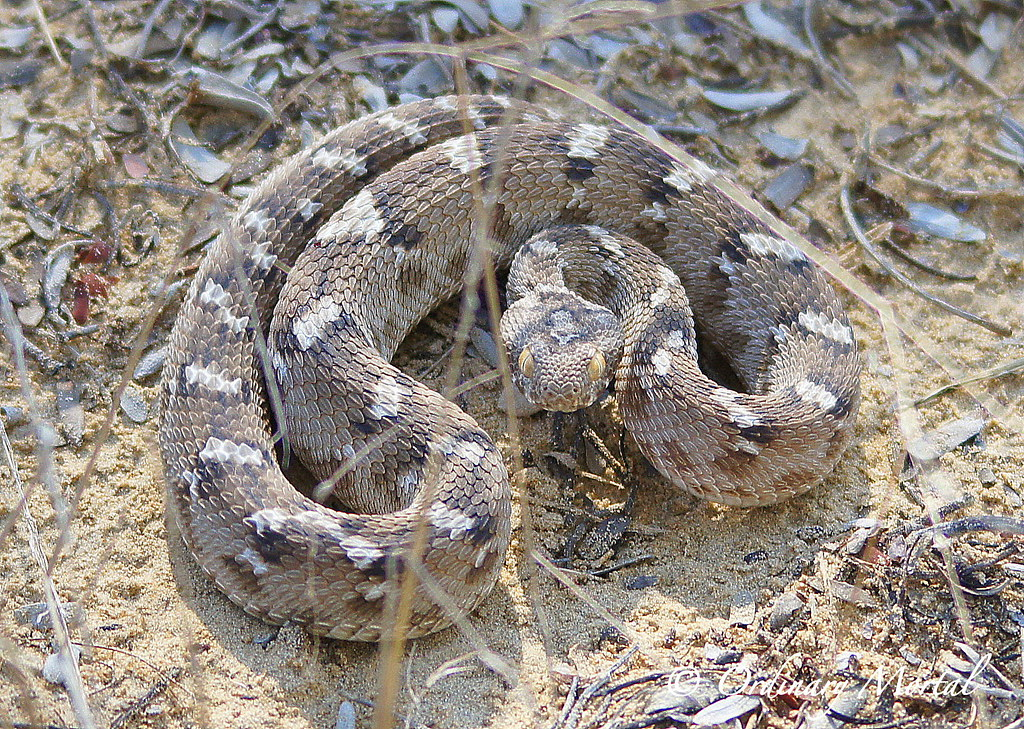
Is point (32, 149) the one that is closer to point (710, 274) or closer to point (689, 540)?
point (710, 274)

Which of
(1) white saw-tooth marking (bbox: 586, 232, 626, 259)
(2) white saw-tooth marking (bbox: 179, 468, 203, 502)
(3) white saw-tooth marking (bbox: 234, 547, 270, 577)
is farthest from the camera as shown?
A: (1) white saw-tooth marking (bbox: 586, 232, 626, 259)

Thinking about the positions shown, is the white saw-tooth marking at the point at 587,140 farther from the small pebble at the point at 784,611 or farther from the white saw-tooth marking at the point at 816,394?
the small pebble at the point at 784,611

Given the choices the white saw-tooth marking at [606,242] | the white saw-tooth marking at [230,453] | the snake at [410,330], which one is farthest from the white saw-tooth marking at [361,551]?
the white saw-tooth marking at [606,242]

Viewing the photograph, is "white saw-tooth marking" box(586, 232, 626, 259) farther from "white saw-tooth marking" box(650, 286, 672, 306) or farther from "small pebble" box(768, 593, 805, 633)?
"small pebble" box(768, 593, 805, 633)

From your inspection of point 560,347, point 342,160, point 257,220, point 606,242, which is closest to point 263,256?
point 257,220

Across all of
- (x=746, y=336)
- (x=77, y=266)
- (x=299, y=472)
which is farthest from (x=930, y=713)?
(x=77, y=266)

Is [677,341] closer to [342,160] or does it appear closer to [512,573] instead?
[512,573]

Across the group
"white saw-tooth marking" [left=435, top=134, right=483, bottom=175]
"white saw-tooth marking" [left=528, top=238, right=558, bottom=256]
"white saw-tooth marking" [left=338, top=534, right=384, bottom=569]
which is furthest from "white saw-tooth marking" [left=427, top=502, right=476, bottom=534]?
"white saw-tooth marking" [left=435, top=134, right=483, bottom=175]
